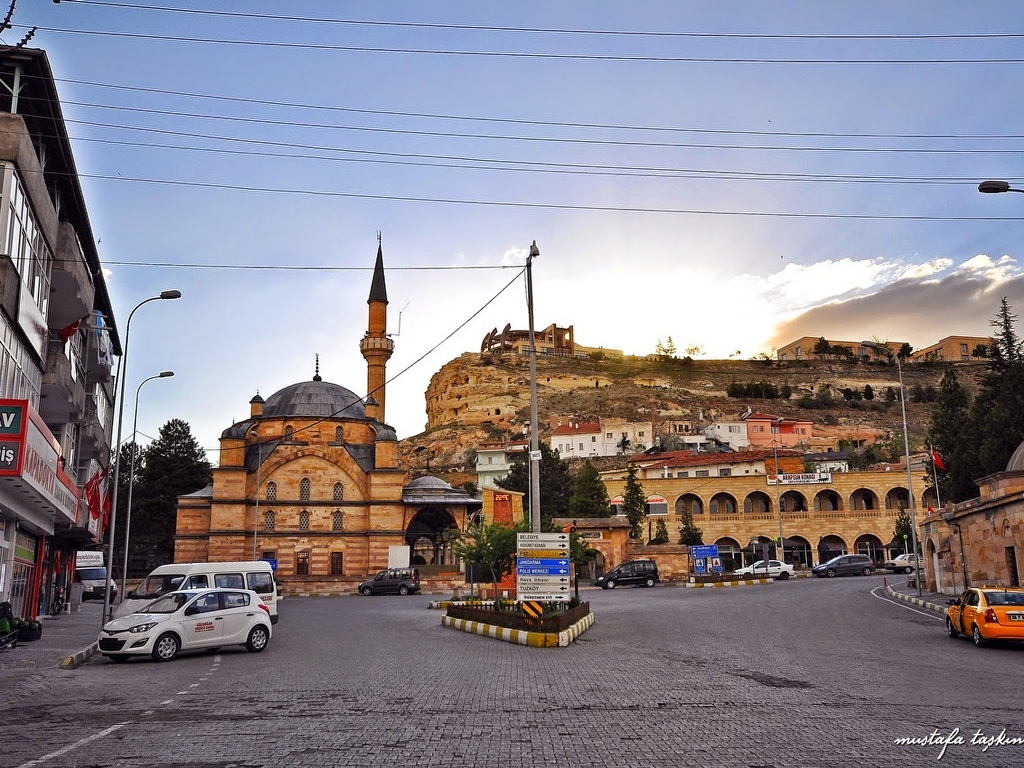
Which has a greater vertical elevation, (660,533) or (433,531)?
(433,531)

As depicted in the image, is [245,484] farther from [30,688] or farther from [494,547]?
A: [30,688]

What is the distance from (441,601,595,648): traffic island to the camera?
17203 mm

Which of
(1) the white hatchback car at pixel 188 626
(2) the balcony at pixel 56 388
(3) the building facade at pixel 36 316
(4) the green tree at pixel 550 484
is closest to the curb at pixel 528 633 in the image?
(1) the white hatchback car at pixel 188 626

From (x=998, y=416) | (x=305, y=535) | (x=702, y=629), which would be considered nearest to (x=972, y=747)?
(x=702, y=629)

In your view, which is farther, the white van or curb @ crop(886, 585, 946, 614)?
curb @ crop(886, 585, 946, 614)

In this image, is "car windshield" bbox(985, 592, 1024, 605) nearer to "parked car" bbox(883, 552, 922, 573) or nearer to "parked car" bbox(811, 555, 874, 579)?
"parked car" bbox(811, 555, 874, 579)

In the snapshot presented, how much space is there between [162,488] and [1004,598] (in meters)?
68.2

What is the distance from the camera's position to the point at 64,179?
2500 cm

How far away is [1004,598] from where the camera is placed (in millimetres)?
16516

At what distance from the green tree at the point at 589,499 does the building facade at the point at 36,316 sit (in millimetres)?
38222

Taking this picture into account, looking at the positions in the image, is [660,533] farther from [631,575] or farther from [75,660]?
[75,660]

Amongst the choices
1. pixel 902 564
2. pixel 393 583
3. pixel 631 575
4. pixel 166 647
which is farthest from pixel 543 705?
pixel 902 564

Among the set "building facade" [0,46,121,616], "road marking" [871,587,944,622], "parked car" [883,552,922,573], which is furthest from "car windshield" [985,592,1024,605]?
"parked car" [883,552,922,573]

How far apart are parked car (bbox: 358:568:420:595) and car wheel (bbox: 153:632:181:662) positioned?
31.8m
